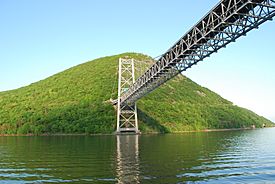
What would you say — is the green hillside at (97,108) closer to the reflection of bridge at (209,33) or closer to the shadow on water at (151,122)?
the shadow on water at (151,122)

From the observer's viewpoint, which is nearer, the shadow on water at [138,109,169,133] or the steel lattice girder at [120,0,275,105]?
the steel lattice girder at [120,0,275,105]

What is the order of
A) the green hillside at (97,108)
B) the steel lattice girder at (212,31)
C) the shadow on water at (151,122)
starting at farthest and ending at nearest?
the shadow on water at (151,122) → the green hillside at (97,108) → the steel lattice girder at (212,31)

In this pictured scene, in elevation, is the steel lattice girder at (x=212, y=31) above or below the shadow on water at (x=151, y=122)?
above

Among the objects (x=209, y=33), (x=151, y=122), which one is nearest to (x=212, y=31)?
(x=209, y=33)

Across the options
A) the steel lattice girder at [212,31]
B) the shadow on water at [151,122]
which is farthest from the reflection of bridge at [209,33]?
the shadow on water at [151,122]

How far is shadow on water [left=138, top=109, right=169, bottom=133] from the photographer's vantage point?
249ft

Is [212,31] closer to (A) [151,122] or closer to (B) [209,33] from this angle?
(B) [209,33]

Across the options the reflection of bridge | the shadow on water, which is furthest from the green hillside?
the reflection of bridge

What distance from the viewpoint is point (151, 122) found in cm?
7888

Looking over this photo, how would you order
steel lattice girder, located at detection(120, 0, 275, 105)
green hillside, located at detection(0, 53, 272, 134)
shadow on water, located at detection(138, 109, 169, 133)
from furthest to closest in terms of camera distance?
1. shadow on water, located at detection(138, 109, 169, 133)
2. green hillside, located at detection(0, 53, 272, 134)
3. steel lattice girder, located at detection(120, 0, 275, 105)

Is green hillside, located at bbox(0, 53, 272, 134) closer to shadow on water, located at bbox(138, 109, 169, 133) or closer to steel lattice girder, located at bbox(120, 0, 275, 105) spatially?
shadow on water, located at bbox(138, 109, 169, 133)

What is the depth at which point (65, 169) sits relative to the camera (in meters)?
20.5

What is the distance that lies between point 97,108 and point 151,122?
14.6m

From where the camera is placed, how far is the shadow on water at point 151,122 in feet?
249
